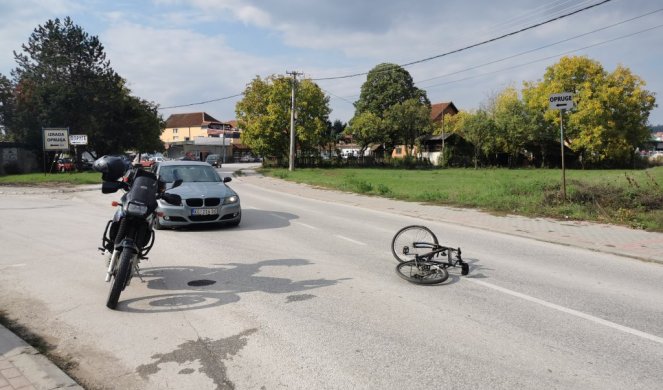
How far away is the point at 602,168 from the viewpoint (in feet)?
172

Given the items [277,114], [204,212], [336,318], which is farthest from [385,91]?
[336,318]

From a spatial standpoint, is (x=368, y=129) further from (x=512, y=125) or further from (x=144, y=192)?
(x=144, y=192)

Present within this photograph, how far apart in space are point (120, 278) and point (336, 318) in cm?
234

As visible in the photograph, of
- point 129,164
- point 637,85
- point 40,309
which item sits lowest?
point 40,309

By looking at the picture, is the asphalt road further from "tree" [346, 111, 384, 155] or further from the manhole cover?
"tree" [346, 111, 384, 155]

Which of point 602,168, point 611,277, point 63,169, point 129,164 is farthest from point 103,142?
point 602,168

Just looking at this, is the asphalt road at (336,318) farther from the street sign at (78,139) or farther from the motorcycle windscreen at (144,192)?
the street sign at (78,139)

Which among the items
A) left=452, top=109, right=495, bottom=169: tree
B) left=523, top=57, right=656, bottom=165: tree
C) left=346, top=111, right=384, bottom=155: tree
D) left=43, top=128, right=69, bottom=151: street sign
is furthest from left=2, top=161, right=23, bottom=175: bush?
left=523, top=57, right=656, bottom=165: tree

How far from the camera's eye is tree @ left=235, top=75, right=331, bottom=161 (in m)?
48.6

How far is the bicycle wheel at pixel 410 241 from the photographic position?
23.6 ft

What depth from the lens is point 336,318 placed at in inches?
196

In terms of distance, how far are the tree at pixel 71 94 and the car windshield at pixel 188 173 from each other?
34.5 m

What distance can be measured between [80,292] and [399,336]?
395 cm

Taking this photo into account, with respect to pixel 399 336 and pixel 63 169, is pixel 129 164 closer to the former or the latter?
pixel 399 336
